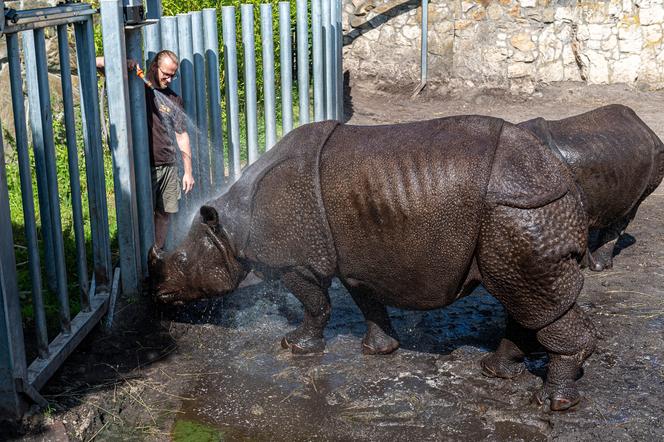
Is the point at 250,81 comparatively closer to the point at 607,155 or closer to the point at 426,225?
the point at 607,155

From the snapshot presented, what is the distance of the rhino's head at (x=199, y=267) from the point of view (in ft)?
18.8

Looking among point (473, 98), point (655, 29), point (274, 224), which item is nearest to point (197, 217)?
point (274, 224)

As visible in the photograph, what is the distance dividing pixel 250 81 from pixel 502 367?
4.36 m

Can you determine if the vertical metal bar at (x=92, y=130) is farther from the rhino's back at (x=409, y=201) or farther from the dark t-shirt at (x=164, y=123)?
the rhino's back at (x=409, y=201)

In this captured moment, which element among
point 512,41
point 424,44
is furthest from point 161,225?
point 512,41

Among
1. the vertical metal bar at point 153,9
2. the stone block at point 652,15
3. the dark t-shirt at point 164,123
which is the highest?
the vertical metal bar at point 153,9

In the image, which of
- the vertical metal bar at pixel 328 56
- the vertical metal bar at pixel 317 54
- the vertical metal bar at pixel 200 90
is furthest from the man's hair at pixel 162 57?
the vertical metal bar at pixel 328 56

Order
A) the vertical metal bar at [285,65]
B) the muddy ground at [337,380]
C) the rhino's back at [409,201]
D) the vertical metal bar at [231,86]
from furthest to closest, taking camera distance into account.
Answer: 1. the vertical metal bar at [285,65]
2. the vertical metal bar at [231,86]
3. the muddy ground at [337,380]
4. the rhino's back at [409,201]

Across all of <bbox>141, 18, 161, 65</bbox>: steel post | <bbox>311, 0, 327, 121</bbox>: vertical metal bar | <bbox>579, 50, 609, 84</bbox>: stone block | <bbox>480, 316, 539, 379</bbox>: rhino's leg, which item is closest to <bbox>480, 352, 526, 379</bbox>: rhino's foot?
<bbox>480, 316, 539, 379</bbox>: rhino's leg

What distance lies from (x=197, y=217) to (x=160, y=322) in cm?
102

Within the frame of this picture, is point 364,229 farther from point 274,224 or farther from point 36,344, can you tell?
point 36,344

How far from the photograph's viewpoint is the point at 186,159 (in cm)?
737

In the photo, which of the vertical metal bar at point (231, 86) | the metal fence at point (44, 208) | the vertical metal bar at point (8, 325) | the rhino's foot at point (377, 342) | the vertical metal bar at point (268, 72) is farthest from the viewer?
the vertical metal bar at point (268, 72)

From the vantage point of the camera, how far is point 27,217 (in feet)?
16.4
